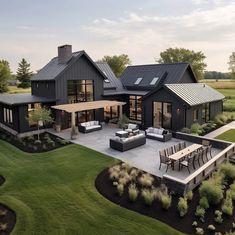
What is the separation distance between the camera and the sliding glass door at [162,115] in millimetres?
19953

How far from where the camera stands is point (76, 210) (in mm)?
8742

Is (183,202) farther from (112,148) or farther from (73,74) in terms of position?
(73,74)

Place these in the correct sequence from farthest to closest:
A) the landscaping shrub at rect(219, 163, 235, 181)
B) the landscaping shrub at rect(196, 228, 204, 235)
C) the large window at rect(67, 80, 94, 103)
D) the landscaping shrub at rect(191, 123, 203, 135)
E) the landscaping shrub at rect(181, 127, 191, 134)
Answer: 1. the large window at rect(67, 80, 94, 103)
2. the landscaping shrub at rect(191, 123, 203, 135)
3. the landscaping shrub at rect(181, 127, 191, 134)
4. the landscaping shrub at rect(219, 163, 235, 181)
5. the landscaping shrub at rect(196, 228, 204, 235)

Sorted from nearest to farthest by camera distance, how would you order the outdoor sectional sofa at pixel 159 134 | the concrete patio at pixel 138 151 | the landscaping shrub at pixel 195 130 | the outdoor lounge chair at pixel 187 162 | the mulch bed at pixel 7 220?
the mulch bed at pixel 7 220 → the outdoor lounge chair at pixel 187 162 → the concrete patio at pixel 138 151 → the outdoor sectional sofa at pixel 159 134 → the landscaping shrub at pixel 195 130

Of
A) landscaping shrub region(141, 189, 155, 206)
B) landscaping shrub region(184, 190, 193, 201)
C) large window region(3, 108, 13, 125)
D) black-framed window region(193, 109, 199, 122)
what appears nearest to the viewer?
landscaping shrub region(141, 189, 155, 206)

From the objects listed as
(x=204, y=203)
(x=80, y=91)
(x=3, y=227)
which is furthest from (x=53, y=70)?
(x=204, y=203)

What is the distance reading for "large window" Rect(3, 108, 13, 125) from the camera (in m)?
20.8

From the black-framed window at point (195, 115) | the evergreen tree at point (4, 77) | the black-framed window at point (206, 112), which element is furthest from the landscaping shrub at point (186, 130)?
the evergreen tree at point (4, 77)

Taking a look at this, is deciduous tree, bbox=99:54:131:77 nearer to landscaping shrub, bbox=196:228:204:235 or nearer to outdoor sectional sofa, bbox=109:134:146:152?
outdoor sectional sofa, bbox=109:134:146:152

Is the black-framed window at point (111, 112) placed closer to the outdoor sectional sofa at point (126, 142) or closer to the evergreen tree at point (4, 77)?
the outdoor sectional sofa at point (126, 142)

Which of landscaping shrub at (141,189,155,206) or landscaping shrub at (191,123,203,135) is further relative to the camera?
landscaping shrub at (191,123,203,135)

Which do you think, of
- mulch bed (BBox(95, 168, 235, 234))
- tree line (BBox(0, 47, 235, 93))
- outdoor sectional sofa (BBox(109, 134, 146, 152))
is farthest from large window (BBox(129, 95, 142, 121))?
tree line (BBox(0, 47, 235, 93))

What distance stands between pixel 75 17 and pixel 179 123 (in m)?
14.3

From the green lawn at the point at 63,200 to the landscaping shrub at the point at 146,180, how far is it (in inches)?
84.3
